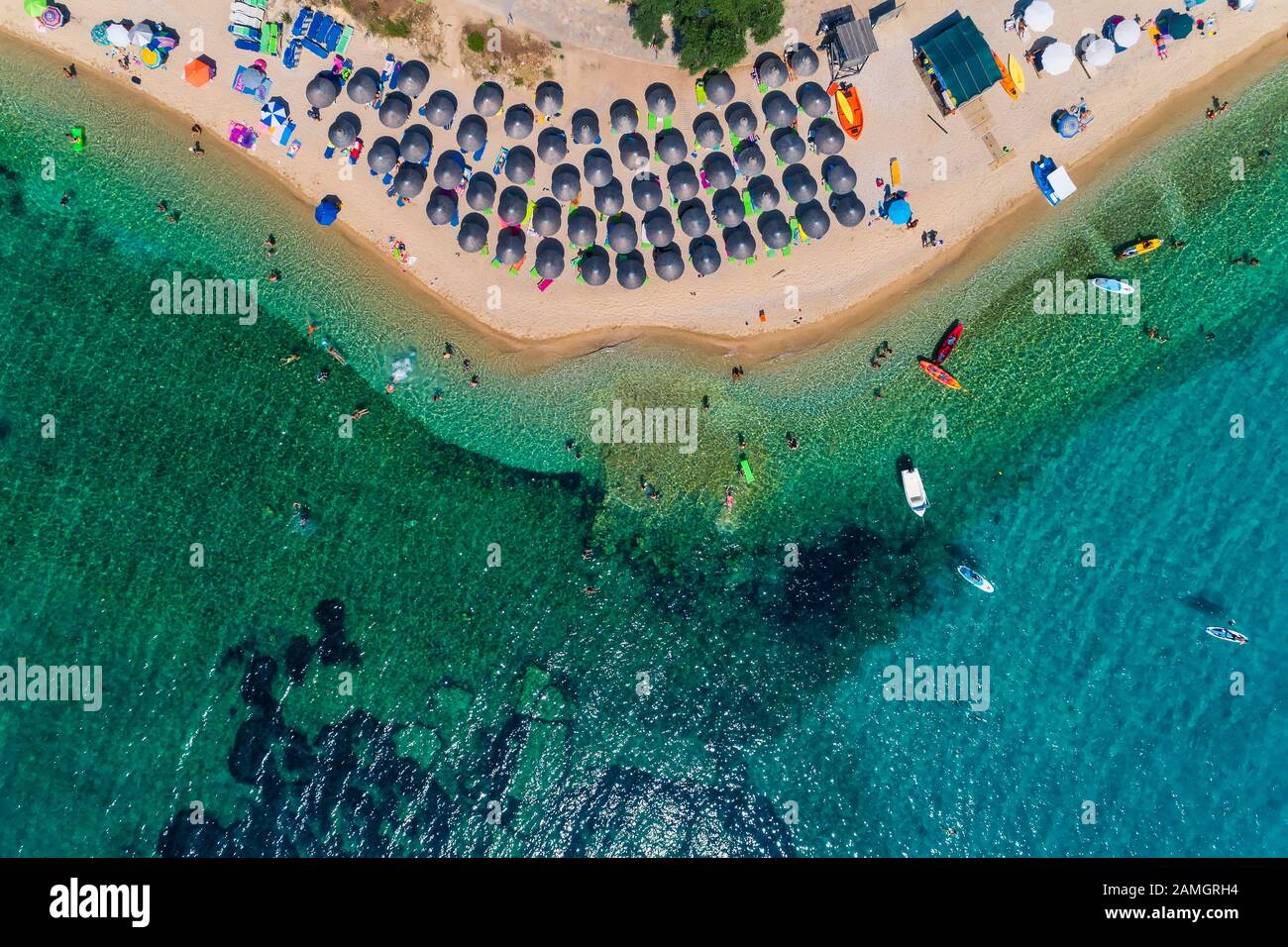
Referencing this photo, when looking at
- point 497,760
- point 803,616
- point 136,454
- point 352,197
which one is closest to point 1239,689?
point 803,616

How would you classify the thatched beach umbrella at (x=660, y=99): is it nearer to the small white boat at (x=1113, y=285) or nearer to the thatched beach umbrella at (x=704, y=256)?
the thatched beach umbrella at (x=704, y=256)

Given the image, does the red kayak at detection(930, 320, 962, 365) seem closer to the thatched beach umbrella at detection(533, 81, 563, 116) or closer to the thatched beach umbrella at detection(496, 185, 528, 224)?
the thatched beach umbrella at detection(496, 185, 528, 224)

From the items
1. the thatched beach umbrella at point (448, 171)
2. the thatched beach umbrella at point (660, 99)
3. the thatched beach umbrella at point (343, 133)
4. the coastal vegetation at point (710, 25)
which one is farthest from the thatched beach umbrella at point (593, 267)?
the thatched beach umbrella at point (343, 133)

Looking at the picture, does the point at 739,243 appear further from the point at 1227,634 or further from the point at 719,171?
the point at 1227,634

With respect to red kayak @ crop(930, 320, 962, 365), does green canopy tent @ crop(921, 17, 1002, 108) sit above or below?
above

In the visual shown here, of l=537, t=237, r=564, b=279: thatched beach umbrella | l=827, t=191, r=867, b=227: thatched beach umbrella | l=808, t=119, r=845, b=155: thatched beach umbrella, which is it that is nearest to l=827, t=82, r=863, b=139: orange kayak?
l=808, t=119, r=845, b=155: thatched beach umbrella
